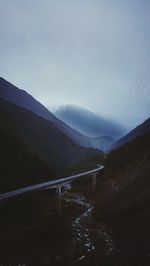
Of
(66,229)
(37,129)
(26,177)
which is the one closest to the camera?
(66,229)

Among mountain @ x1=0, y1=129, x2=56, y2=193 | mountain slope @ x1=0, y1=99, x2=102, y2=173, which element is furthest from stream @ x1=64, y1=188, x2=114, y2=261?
mountain slope @ x1=0, y1=99, x2=102, y2=173

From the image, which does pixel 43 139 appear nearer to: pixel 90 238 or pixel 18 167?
pixel 18 167

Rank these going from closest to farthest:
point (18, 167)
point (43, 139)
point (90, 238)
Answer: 1. point (90, 238)
2. point (18, 167)
3. point (43, 139)

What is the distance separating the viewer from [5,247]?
10.3 m

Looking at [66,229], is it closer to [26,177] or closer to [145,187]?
[145,187]

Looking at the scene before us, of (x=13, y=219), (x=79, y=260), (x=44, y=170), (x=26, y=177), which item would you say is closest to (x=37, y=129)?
(x=44, y=170)

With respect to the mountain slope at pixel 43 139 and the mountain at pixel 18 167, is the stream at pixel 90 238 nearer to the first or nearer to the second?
the mountain at pixel 18 167

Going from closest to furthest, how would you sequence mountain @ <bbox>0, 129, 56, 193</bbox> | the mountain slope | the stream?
1. the stream
2. mountain @ <bbox>0, 129, 56, 193</bbox>
3. the mountain slope

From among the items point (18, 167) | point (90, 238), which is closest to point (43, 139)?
point (18, 167)

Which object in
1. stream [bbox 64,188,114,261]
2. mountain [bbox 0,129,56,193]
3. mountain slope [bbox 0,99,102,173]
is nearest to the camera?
stream [bbox 64,188,114,261]

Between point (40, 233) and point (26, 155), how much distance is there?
3706cm

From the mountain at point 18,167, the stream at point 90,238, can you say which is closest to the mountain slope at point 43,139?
the mountain at point 18,167

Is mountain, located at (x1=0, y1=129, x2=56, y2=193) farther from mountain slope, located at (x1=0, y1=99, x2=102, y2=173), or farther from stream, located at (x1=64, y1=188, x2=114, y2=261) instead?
mountain slope, located at (x1=0, y1=99, x2=102, y2=173)

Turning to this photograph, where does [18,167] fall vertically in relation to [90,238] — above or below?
above
